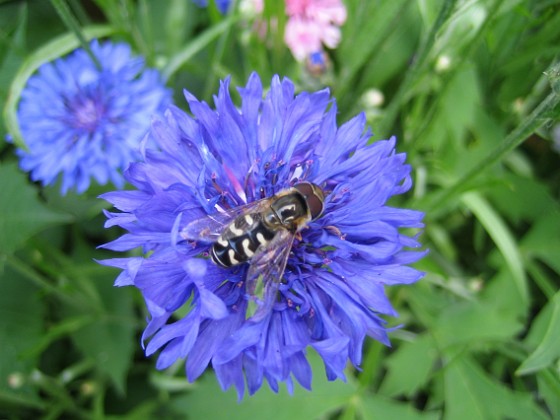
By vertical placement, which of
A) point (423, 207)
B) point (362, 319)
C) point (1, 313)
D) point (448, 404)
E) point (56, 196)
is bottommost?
point (448, 404)

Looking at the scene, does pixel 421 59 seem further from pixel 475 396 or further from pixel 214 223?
pixel 475 396

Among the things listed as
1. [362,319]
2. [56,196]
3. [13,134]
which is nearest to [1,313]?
[56,196]

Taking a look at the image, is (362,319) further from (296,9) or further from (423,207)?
(296,9)

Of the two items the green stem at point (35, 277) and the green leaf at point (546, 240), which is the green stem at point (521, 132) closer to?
the green leaf at point (546, 240)

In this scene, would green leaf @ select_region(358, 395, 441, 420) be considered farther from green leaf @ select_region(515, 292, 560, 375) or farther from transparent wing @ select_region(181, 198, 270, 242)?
transparent wing @ select_region(181, 198, 270, 242)

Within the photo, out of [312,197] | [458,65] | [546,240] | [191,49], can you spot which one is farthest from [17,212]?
[546,240]

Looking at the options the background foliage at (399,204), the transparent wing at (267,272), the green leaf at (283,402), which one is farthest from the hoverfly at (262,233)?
the green leaf at (283,402)
